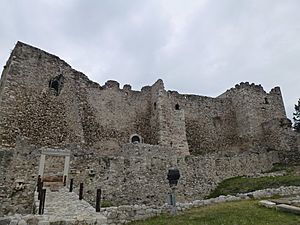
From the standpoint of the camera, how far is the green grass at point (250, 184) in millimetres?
15608

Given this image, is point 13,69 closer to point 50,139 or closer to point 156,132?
point 50,139

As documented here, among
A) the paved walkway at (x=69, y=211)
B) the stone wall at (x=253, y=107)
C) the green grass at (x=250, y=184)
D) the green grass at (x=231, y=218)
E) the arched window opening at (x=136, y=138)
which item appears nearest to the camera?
the paved walkway at (x=69, y=211)

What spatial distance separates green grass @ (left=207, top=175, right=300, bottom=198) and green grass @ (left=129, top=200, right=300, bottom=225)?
23.9 ft

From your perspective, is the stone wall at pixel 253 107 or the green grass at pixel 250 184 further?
the stone wall at pixel 253 107

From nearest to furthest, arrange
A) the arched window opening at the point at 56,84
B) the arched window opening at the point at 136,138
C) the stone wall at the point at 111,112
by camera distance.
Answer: the stone wall at the point at 111,112 < the arched window opening at the point at 56,84 < the arched window opening at the point at 136,138

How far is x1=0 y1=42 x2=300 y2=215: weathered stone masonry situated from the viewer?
13.7 meters

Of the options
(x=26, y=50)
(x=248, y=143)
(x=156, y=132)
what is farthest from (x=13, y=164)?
(x=248, y=143)

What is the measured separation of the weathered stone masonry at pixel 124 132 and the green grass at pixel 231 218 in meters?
5.96

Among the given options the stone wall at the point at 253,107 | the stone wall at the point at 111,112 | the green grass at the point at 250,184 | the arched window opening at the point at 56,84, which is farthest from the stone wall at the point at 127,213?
the stone wall at the point at 253,107

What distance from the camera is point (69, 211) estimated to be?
764cm

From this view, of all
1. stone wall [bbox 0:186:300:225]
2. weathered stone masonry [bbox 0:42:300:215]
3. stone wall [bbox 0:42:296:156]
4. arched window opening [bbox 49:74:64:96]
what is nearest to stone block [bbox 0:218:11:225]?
stone wall [bbox 0:186:300:225]

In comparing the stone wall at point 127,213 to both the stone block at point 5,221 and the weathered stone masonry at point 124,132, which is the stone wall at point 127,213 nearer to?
the stone block at point 5,221

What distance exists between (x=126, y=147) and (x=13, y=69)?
9342 mm

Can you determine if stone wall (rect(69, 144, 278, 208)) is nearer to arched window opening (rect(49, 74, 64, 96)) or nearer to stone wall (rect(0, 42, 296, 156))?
stone wall (rect(0, 42, 296, 156))
